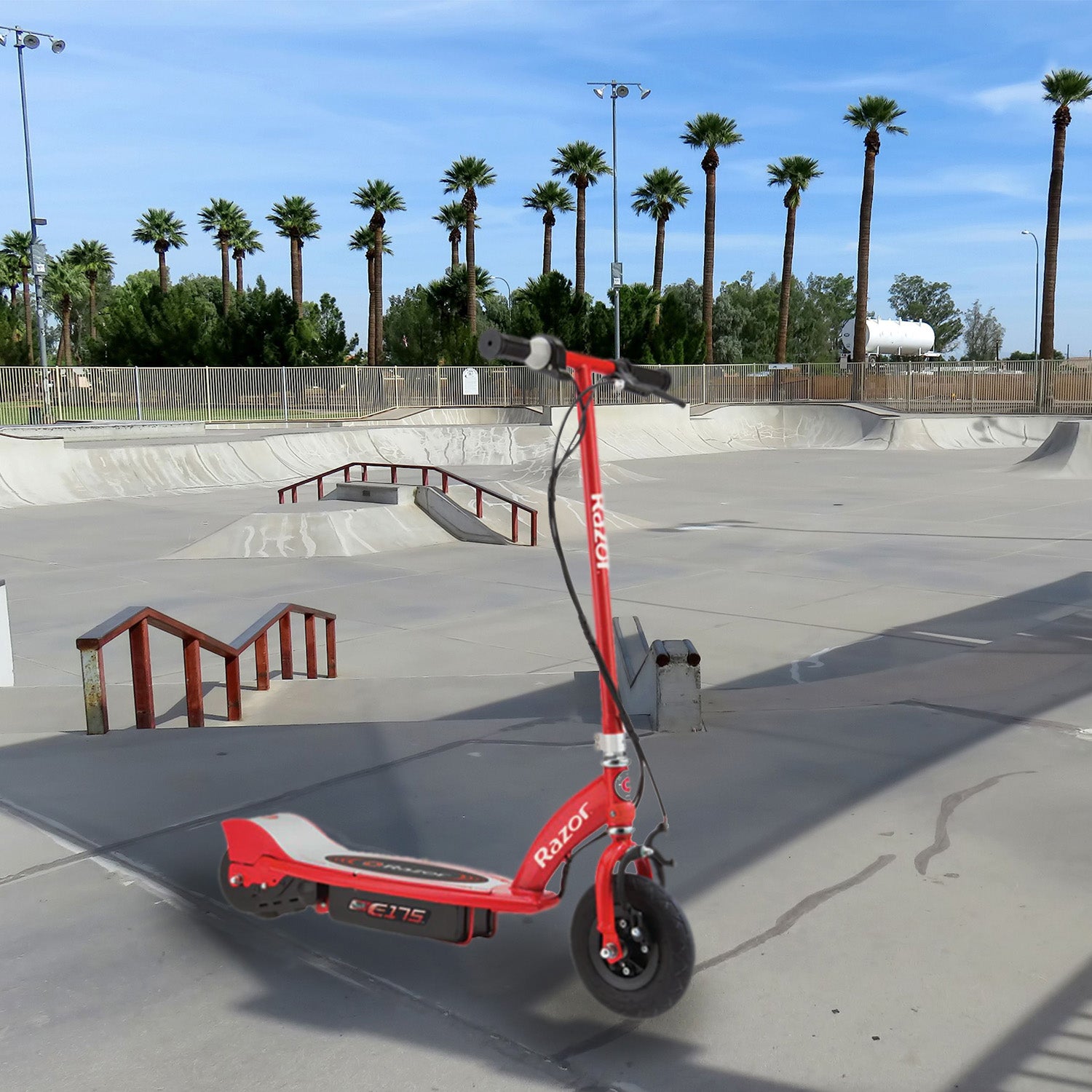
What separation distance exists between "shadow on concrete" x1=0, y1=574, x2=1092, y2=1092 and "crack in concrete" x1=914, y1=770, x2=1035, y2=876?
292 millimetres

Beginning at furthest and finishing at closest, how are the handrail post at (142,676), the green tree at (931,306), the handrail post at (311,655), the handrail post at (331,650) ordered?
1. the green tree at (931,306)
2. the handrail post at (331,650)
3. the handrail post at (311,655)
4. the handrail post at (142,676)

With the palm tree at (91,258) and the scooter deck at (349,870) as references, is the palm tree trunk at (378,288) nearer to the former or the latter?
the palm tree at (91,258)

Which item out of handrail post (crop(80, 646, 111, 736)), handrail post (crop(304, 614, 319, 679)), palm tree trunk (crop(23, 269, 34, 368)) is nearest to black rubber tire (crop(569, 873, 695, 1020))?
handrail post (crop(80, 646, 111, 736))

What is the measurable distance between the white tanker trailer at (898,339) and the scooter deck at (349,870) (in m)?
72.2

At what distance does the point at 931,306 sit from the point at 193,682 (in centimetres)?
18160

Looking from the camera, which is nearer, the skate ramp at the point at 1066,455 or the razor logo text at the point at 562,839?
Answer: the razor logo text at the point at 562,839

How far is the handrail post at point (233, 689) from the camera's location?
6.84 meters

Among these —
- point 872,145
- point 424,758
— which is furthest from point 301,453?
point 872,145

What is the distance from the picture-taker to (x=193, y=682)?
660 cm

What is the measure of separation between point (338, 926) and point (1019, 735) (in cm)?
368

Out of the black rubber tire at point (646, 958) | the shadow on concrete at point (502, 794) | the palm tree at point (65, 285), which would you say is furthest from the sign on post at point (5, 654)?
the palm tree at point (65, 285)

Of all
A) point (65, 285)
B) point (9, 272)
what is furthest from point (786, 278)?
point (9, 272)

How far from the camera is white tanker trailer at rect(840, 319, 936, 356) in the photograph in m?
72.4

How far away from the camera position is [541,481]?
1012 inches
